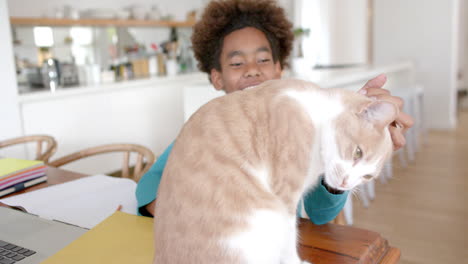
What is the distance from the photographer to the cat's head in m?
0.61

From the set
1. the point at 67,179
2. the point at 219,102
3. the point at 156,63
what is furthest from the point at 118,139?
the point at 219,102

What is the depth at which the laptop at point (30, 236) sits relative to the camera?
0.69 metres

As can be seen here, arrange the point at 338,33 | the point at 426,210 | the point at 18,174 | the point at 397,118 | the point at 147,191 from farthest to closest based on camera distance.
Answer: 1. the point at 338,33
2. the point at 426,210
3. the point at 18,174
4. the point at 147,191
5. the point at 397,118

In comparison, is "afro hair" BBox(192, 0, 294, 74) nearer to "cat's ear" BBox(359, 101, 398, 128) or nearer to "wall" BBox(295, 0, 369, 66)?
"cat's ear" BBox(359, 101, 398, 128)

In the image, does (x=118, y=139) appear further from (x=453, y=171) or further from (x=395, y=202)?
(x=453, y=171)

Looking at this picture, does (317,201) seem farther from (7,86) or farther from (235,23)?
(7,86)

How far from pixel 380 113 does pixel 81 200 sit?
0.73 metres

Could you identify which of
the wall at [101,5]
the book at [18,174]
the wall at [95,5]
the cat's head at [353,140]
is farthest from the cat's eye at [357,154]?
the wall at [95,5]

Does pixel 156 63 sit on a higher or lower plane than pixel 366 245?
higher

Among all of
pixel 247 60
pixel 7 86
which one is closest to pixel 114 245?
pixel 247 60

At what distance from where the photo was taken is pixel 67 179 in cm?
116

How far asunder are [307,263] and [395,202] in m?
2.31

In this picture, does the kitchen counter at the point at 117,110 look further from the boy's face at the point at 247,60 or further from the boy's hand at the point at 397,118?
the boy's hand at the point at 397,118

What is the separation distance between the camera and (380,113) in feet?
1.98
